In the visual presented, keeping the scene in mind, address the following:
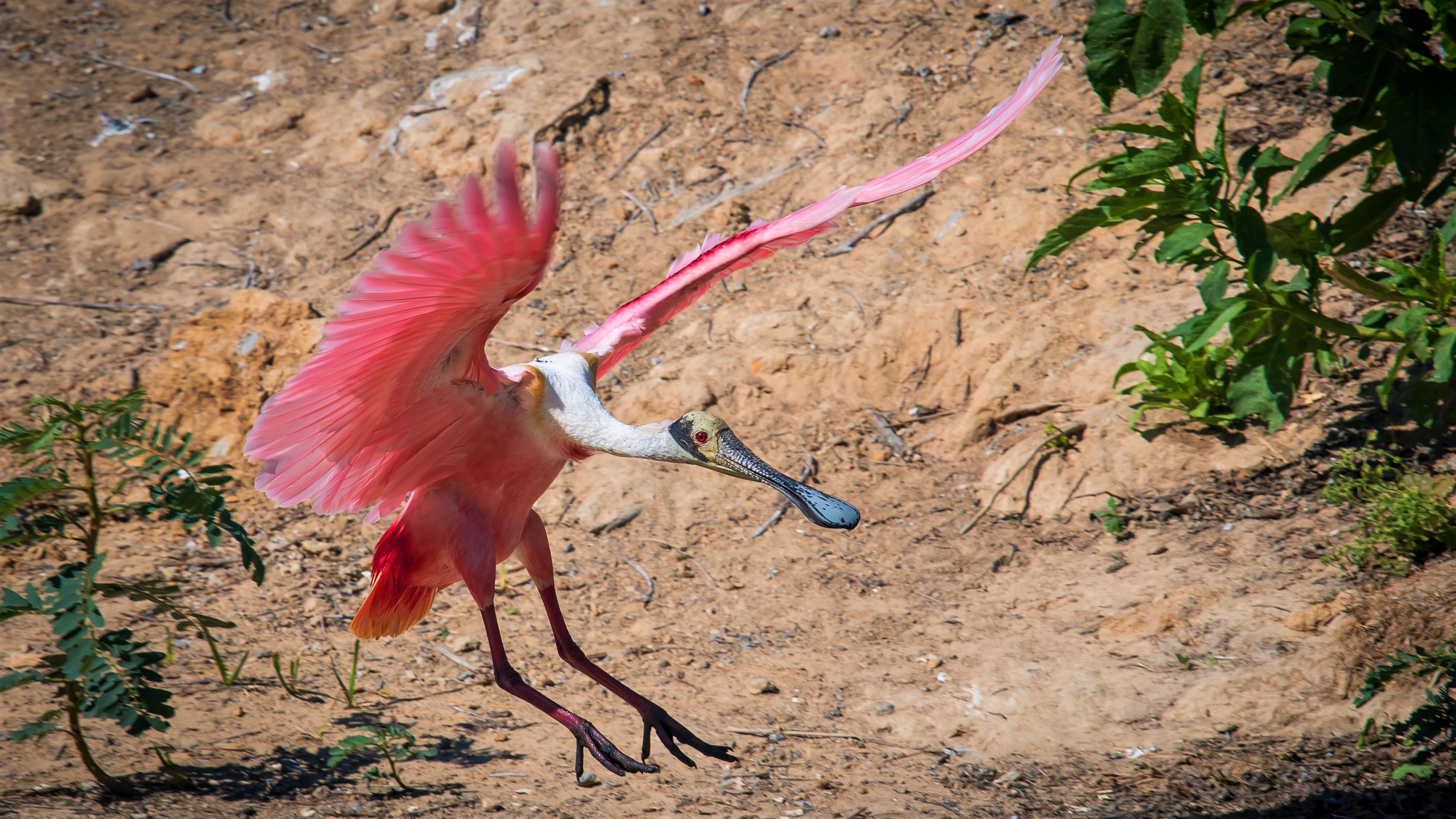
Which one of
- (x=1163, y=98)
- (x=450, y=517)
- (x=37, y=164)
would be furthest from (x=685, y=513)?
(x=37, y=164)

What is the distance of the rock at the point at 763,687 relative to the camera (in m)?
5.05

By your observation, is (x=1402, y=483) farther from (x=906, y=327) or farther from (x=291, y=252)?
(x=291, y=252)

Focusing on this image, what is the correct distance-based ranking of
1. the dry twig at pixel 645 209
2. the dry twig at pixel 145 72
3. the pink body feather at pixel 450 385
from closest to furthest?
the pink body feather at pixel 450 385 → the dry twig at pixel 645 209 → the dry twig at pixel 145 72

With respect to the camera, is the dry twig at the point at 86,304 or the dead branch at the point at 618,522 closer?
the dead branch at the point at 618,522

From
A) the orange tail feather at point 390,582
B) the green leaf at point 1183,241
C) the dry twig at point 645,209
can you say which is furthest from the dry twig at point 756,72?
the orange tail feather at point 390,582

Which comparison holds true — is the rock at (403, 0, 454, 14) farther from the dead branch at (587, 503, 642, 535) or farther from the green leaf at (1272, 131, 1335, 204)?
the green leaf at (1272, 131, 1335, 204)

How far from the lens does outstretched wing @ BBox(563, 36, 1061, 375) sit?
3432 mm

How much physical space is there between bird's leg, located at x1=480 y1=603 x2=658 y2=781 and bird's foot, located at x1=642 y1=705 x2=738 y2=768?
0.14m

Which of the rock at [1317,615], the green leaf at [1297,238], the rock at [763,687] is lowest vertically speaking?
the rock at [763,687]

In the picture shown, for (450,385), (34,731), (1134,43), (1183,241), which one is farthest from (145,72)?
(1134,43)

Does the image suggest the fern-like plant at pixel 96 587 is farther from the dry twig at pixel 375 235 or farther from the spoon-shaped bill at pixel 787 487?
the dry twig at pixel 375 235

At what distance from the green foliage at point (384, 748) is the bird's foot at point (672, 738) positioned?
978 mm

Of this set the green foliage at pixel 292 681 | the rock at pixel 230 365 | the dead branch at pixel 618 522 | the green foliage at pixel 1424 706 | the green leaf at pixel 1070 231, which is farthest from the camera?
the rock at pixel 230 365

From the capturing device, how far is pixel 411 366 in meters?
3.37
